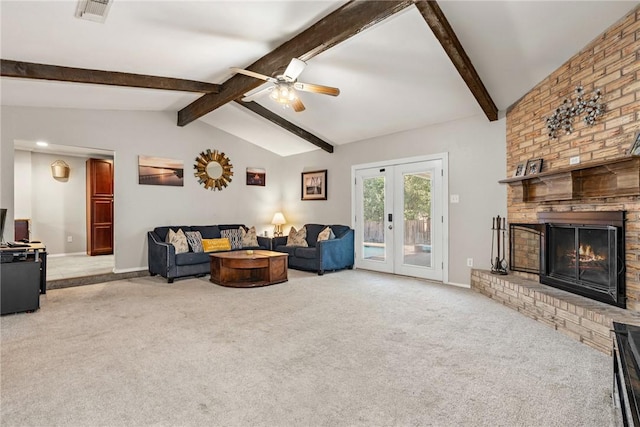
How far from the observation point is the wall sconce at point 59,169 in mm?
7527

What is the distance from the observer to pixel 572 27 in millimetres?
3090

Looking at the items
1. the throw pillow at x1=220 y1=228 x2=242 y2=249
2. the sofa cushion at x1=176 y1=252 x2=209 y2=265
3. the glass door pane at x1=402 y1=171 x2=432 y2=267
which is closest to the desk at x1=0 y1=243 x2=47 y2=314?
the sofa cushion at x1=176 y1=252 x2=209 y2=265

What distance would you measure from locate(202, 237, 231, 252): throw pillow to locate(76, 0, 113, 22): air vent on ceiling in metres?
3.71

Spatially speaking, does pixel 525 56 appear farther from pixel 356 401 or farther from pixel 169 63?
pixel 169 63

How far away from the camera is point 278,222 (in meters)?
7.76

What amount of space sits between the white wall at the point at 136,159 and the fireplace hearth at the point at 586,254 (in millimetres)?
5440

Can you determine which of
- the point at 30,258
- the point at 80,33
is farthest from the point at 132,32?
the point at 30,258

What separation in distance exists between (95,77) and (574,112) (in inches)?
204

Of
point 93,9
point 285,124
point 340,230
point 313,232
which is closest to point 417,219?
point 340,230

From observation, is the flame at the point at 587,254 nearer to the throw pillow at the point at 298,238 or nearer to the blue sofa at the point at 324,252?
the blue sofa at the point at 324,252

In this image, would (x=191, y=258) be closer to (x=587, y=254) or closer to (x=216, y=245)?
(x=216, y=245)

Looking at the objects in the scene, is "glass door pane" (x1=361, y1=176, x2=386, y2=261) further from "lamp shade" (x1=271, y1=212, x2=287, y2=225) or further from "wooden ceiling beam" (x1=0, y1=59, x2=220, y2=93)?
"wooden ceiling beam" (x1=0, y1=59, x2=220, y2=93)

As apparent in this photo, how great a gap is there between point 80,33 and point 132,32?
1.43 ft

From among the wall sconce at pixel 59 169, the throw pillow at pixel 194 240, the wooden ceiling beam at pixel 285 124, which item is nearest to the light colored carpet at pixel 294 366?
the throw pillow at pixel 194 240
